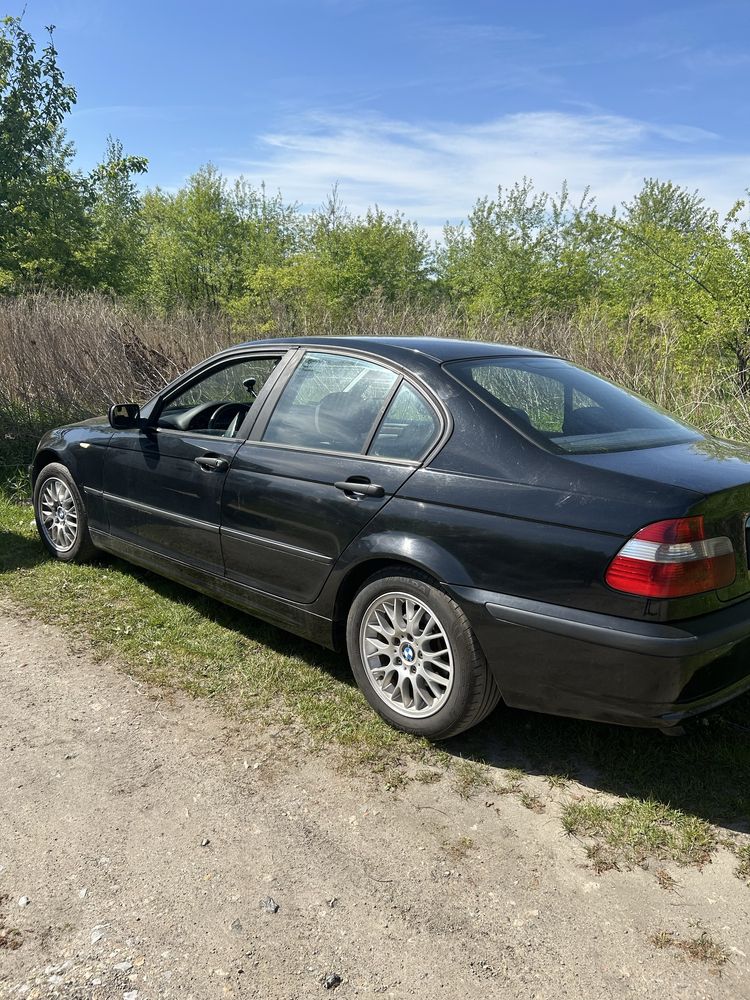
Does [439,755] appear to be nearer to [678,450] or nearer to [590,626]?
[590,626]

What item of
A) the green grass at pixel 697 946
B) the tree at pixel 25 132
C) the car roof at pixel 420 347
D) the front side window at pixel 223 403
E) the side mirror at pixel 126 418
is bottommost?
the green grass at pixel 697 946

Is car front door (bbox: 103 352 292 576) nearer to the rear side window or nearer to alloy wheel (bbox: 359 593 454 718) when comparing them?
the rear side window

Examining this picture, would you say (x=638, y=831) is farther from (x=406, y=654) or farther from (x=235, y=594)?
(x=235, y=594)

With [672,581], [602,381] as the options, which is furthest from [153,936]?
[602,381]

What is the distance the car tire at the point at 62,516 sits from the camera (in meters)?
5.35

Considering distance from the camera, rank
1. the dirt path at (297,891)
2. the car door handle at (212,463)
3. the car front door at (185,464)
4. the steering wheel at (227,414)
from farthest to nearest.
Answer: the steering wheel at (227,414) → the car front door at (185,464) → the car door handle at (212,463) → the dirt path at (297,891)

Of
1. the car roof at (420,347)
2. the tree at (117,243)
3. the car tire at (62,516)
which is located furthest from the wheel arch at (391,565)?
the tree at (117,243)

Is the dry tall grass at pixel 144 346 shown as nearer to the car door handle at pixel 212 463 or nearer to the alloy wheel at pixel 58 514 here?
the alloy wheel at pixel 58 514

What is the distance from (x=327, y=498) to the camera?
3.50 m

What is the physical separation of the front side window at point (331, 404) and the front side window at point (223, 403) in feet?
1.03

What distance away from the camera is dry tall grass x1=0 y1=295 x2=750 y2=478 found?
943cm

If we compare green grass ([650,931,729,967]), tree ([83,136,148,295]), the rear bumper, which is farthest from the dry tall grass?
tree ([83,136,148,295])

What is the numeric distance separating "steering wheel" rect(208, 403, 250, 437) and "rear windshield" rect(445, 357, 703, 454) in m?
1.54

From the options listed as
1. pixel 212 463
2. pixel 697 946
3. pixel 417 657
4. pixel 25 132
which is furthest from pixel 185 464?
pixel 25 132
